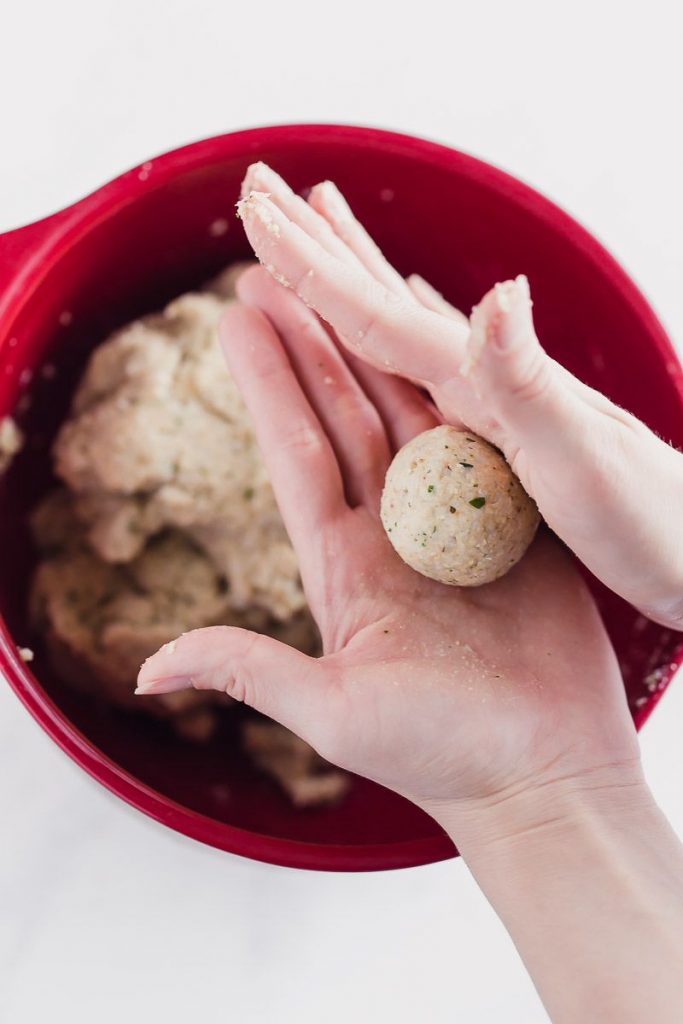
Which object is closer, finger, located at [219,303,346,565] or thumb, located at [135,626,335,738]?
thumb, located at [135,626,335,738]

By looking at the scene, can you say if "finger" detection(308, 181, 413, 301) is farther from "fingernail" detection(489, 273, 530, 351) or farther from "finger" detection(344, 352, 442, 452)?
"fingernail" detection(489, 273, 530, 351)

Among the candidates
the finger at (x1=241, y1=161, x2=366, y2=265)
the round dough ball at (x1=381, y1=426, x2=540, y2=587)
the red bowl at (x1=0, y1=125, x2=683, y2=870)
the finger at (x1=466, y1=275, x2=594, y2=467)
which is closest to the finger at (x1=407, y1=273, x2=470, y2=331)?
the red bowl at (x1=0, y1=125, x2=683, y2=870)

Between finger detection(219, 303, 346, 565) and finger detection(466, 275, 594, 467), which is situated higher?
finger detection(466, 275, 594, 467)

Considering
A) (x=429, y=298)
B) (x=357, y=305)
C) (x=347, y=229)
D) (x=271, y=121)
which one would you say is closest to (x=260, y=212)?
(x=357, y=305)

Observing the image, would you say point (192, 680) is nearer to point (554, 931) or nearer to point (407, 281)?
point (554, 931)

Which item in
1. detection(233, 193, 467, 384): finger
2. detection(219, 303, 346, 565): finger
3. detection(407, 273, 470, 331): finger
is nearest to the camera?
detection(233, 193, 467, 384): finger

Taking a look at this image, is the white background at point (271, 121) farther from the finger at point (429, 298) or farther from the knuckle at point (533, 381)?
the knuckle at point (533, 381)

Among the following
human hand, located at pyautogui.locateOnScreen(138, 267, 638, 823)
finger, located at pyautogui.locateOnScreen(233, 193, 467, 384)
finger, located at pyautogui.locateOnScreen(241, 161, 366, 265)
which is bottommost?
human hand, located at pyautogui.locateOnScreen(138, 267, 638, 823)

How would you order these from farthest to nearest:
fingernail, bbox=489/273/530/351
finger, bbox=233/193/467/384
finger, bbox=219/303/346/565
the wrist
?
1. finger, bbox=219/303/346/565
2. the wrist
3. finger, bbox=233/193/467/384
4. fingernail, bbox=489/273/530/351

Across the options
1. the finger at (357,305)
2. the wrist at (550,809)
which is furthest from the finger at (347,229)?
the wrist at (550,809)
